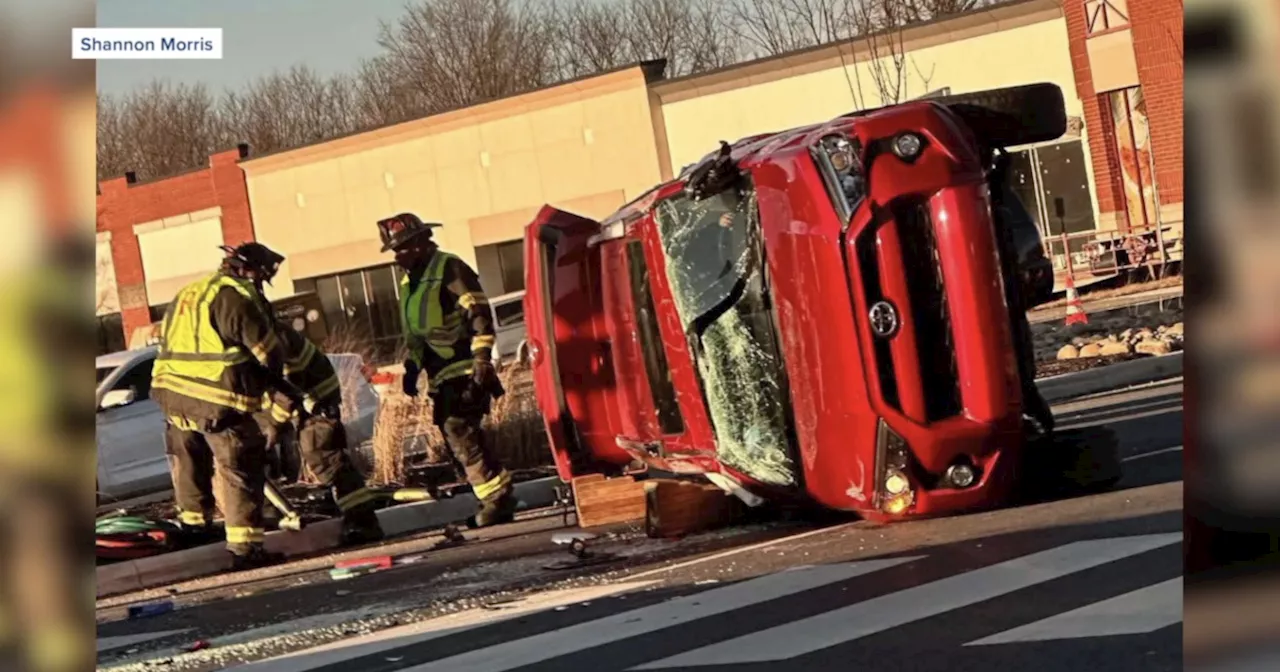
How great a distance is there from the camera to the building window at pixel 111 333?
16.5ft

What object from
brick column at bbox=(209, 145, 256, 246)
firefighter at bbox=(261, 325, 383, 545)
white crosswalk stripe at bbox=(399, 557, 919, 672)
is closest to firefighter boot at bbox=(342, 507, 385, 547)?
firefighter at bbox=(261, 325, 383, 545)

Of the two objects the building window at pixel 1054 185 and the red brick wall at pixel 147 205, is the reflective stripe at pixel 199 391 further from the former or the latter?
the building window at pixel 1054 185

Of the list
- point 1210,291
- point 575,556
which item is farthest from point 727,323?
point 1210,291

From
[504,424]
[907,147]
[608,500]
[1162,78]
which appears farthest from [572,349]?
[1162,78]

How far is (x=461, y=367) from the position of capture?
7.36 m

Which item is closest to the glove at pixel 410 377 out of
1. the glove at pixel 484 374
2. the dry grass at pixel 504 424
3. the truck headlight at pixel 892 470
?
the dry grass at pixel 504 424

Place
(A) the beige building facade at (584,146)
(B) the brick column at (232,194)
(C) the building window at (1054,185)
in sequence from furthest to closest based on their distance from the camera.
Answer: (C) the building window at (1054,185) → (A) the beige building facade at (584,146) → (B) the brick column at (232,194)

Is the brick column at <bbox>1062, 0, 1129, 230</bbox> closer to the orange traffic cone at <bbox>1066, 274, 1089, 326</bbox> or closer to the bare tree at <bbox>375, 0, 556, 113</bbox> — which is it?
the orange traffic cone at <bbox>1066, 274, 1089, 326</bbox>

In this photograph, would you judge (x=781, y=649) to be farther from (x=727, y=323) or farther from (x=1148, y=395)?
(x=1148, y=395)

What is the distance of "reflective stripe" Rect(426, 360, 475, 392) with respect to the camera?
7.32m

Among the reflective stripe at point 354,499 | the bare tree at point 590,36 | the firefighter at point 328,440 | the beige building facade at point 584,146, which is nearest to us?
the bare tree at point 590,36

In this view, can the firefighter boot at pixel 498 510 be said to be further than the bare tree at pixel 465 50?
Yes

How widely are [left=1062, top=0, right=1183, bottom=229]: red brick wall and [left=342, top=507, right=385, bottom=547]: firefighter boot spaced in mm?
3629

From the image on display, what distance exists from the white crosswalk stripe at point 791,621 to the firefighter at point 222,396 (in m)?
1.70
